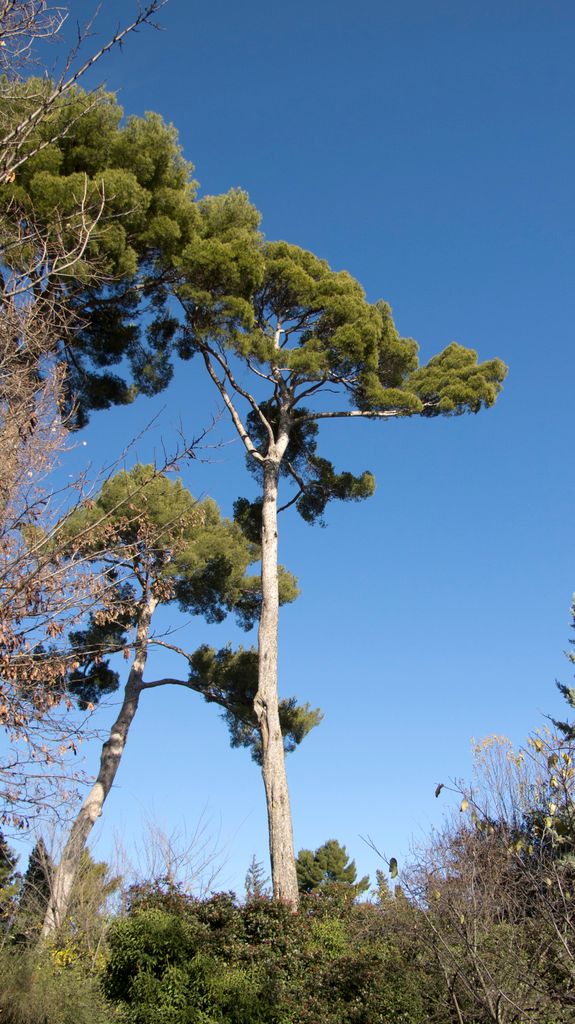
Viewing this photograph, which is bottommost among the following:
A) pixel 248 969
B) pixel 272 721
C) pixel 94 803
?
pixel 248 969

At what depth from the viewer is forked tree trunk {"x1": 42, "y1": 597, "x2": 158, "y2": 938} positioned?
448 inches

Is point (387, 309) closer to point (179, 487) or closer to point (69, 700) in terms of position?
point (179, 487)

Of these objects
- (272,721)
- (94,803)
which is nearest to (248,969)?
(272,721)

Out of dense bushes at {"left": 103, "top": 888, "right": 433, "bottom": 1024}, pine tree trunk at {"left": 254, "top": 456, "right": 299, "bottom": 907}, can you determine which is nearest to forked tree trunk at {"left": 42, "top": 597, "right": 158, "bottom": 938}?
pine tree trunk at {"left": 254, "top": 456, "right": 299, "bottom": 907}

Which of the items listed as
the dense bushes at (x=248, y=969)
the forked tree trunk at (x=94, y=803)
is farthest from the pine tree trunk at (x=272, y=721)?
the forked tree trunk at (x=94, y=803)

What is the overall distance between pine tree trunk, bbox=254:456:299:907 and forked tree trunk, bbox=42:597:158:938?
160 centimetres

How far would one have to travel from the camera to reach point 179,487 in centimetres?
1518

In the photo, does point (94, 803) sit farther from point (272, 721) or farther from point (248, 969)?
point (248, 969)

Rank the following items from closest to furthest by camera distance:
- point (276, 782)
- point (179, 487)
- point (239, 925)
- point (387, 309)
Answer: point (239, 925) → point (276, 782) → point (387, 309) → point (179, 487)

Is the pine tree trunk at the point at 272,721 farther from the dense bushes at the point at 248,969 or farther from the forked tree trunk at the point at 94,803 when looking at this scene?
the forked tree trunk at the point at 94,803

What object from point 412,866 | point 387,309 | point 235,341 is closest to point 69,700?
point 412,866

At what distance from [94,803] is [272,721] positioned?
4284 mm

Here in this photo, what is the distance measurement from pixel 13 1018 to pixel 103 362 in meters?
8.67

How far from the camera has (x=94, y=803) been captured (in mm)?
12477
